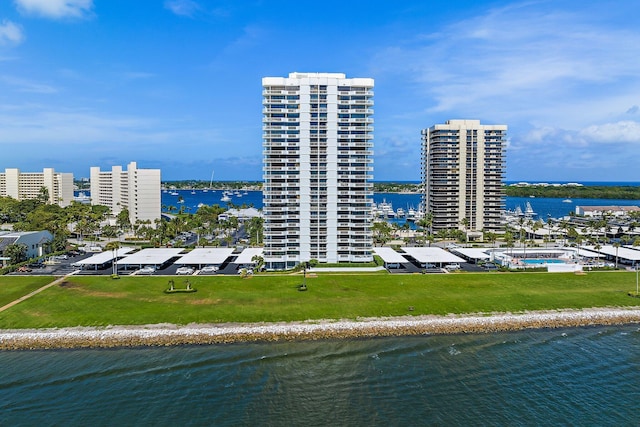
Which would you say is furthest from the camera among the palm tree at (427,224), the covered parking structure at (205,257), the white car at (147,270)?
the palm tree at (427,224)

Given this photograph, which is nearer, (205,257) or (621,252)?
(205,257)

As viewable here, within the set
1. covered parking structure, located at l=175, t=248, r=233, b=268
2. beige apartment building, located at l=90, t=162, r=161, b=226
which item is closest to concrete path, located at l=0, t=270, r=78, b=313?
covered parking structure, located at l=175, t=248, r=233, b=268

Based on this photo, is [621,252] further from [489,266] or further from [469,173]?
[469,173]

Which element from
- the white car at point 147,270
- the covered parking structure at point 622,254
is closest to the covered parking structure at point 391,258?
the covered parking structure at point 622,254

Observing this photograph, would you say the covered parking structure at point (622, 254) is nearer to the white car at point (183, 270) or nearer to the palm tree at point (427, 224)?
the palm tree at point (427, 224)

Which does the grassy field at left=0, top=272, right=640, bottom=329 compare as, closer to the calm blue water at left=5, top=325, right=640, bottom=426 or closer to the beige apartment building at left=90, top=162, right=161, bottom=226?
the calm blue water at left=5, top=325, right=640, bottom=426

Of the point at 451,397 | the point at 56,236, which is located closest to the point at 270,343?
the point at 451,397

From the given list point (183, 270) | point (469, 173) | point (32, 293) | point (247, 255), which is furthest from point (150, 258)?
point (469, 173)
